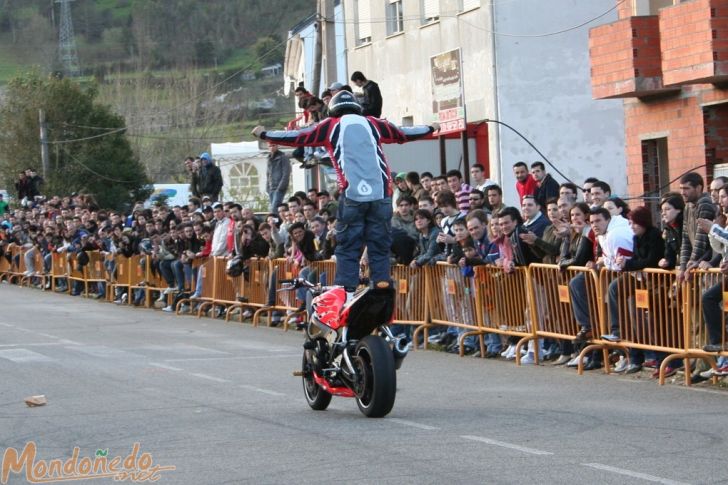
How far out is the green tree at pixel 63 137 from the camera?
59188 mm

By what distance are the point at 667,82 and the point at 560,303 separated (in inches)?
279

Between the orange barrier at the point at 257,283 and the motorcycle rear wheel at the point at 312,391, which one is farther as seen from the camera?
the orange barrier at the point at 257,283

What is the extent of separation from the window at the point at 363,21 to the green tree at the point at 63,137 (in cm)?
2175

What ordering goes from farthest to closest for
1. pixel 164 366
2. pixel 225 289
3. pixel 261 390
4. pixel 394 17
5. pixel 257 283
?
1. pixel 394 17
2. pixel 225 289
3. pixel 257 283
4. pixel 164 366
5. pixel 261 390

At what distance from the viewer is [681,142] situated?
22188 mm

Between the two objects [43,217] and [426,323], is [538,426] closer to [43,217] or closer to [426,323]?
[426,323]

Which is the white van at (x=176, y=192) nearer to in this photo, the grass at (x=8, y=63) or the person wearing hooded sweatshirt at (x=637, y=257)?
the person wearing hooded sweatshirt at (x=637, y=257)

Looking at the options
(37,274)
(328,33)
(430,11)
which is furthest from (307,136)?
(37,274)

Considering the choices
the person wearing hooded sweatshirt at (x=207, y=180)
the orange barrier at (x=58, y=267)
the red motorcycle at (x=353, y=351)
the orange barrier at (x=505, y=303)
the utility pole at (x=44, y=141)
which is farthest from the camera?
the utility pole at (x=44, y=141)

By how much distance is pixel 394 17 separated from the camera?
125 feet

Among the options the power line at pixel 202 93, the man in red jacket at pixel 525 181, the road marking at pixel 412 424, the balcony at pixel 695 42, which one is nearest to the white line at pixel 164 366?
the road marking at pixel 412 424

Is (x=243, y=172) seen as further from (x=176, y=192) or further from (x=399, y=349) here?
(x=399, y=349)

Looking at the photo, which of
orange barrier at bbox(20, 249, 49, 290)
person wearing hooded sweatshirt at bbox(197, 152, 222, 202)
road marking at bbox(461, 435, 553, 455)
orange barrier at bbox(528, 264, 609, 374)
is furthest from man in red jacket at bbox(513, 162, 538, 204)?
orange barrier at bbox(20, 249, 49, 290)

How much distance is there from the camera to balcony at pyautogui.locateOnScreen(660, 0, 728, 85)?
64.6 feet
